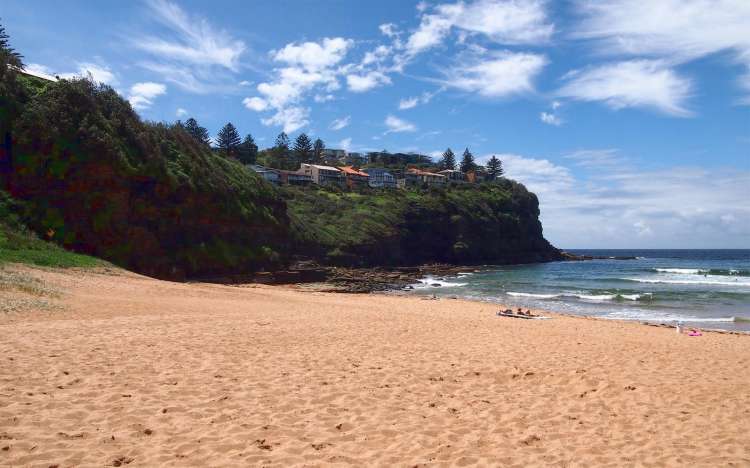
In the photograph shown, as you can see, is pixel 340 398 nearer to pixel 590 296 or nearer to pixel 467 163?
pixel 590 296

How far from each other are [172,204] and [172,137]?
7.26m

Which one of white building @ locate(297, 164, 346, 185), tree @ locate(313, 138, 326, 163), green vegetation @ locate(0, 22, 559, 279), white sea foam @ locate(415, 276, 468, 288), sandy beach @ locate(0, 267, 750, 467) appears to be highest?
tree @ locate(313, 138, 326, 163)

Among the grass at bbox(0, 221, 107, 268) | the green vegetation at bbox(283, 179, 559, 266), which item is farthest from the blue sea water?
the grass at bbox(0, 221, 107, 268)

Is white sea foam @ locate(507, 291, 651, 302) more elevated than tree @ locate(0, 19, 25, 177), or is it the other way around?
tree @ locate(0, 19, 25, 177)

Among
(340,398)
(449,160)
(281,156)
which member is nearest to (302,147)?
(281,156)

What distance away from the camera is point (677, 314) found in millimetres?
25234

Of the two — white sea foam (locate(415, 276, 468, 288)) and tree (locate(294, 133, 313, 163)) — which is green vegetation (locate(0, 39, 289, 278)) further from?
tree (locate(294, 133, 313, 163))

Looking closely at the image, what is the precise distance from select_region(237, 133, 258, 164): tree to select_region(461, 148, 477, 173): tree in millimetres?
61160

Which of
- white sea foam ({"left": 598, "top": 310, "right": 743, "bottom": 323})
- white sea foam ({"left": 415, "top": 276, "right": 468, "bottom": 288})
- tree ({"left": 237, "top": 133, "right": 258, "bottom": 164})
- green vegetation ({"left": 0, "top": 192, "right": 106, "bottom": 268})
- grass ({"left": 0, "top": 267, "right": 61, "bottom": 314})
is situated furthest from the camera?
tree ({"left": 237, "top": 133, "right": 258, "bottom": 164})

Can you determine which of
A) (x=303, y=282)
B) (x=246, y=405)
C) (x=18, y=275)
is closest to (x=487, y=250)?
(x=303, y=282)

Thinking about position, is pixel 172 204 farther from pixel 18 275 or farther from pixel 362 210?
pixel 362 210

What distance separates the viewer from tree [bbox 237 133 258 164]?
305ft

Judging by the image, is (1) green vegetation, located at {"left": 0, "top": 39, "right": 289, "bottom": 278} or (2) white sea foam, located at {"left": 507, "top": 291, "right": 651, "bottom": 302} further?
(2) white sea foam, located at {"left": 507, "top": 291, "right": 651, "bottom": 302}

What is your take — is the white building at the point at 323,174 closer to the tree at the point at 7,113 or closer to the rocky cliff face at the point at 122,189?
the rocky cliff face at the point at 122,189
